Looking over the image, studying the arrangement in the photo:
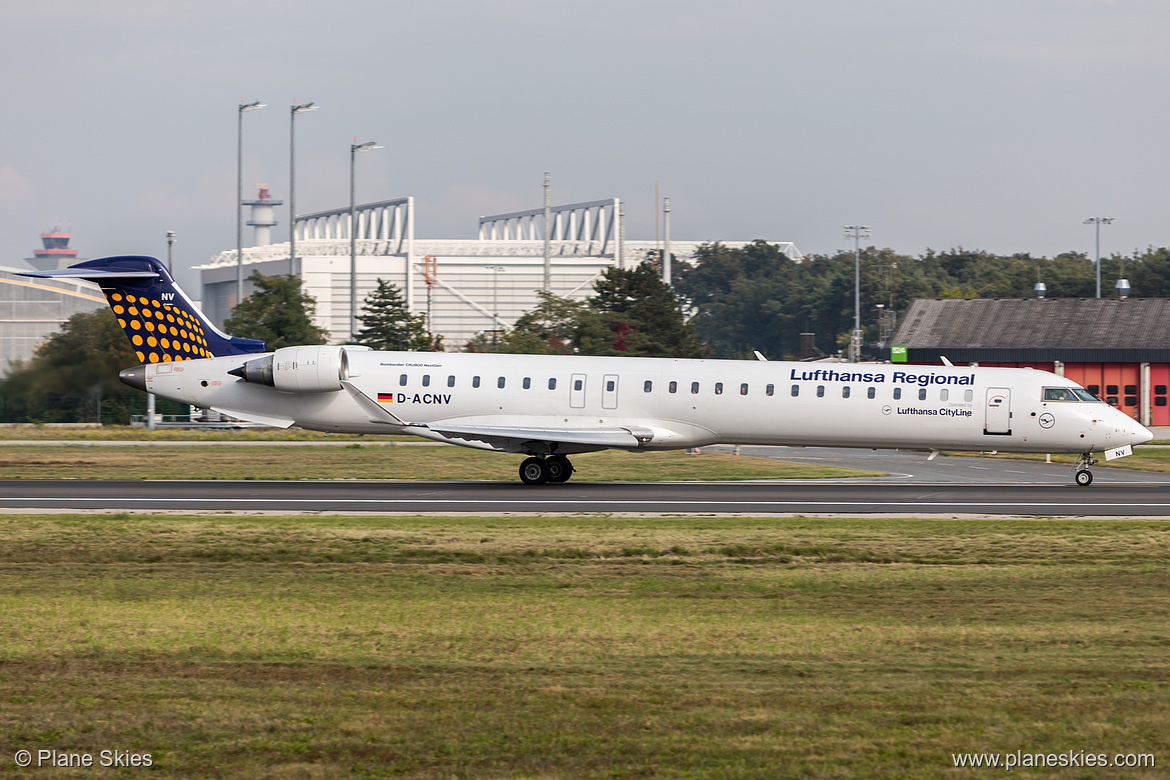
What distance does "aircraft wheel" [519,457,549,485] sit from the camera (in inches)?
1096

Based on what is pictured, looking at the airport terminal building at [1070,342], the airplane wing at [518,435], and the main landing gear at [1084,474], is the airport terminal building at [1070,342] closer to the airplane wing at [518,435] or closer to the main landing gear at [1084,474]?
the main landing gear at [1084,474]

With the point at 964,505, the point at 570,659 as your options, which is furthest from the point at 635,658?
the point at 964,505

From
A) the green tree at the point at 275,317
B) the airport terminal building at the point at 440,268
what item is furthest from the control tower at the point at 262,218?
the green tree at the point at 275,317

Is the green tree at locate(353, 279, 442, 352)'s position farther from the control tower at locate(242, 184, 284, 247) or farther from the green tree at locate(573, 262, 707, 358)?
the control tower at locate(242, 184, 284, 247)

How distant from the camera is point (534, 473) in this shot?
91.4 feet

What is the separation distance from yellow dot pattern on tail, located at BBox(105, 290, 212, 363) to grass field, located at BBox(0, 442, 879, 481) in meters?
3.17

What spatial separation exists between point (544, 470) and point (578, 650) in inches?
680

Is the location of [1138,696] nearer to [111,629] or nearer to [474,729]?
[474,729]

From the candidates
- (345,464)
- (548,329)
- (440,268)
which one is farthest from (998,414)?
(440,268)

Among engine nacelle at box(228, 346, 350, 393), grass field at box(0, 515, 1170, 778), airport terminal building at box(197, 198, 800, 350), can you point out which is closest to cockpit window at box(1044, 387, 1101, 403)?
grass field at box(0, 515, 1170, 778)

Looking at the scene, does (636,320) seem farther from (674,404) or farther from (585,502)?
(585,502)

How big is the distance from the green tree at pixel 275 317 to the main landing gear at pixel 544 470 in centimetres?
3893

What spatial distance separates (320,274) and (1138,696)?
124928 mm

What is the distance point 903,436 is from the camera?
27203mm
